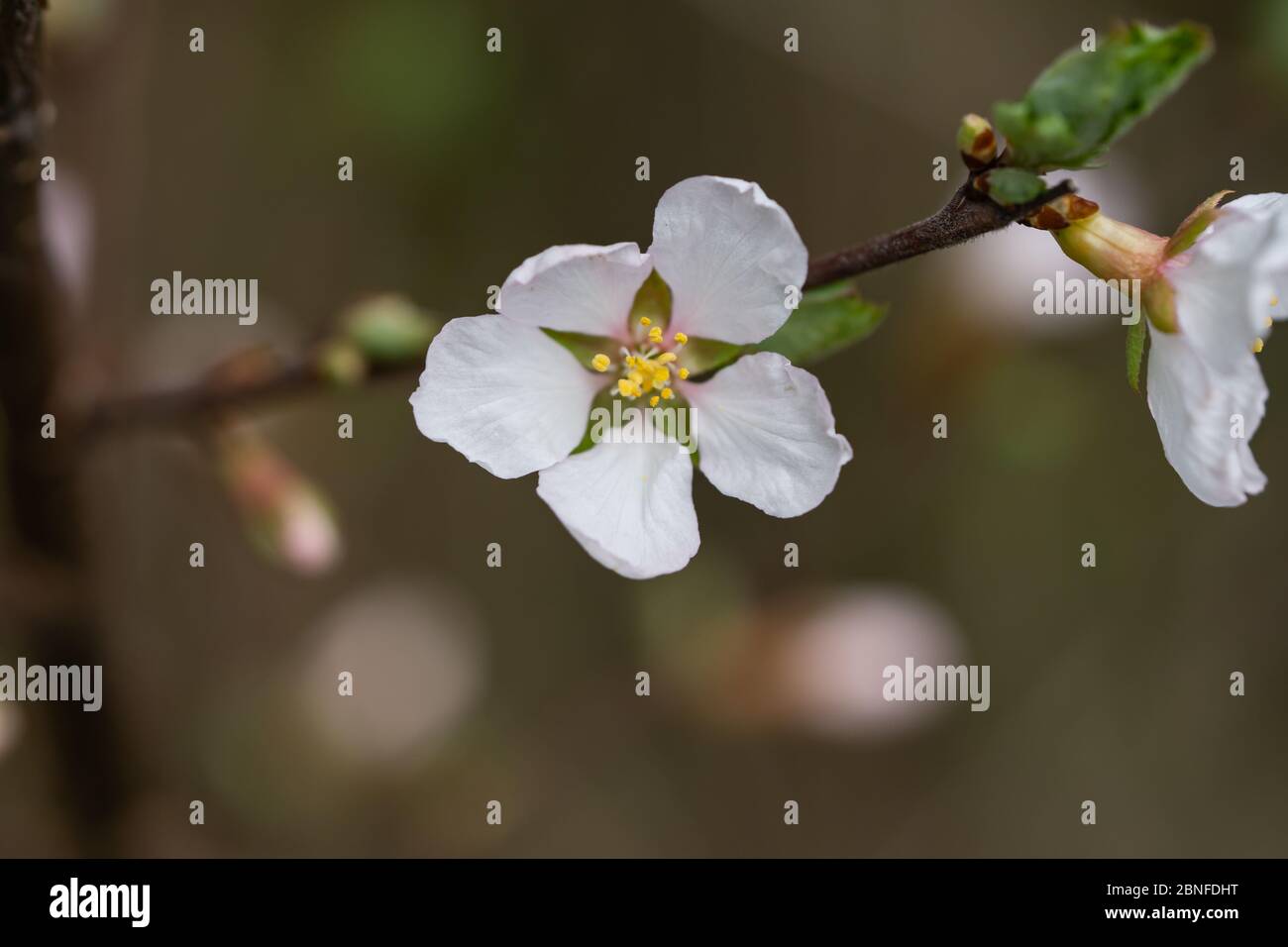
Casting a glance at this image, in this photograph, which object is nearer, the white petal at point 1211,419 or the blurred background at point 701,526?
the white petal at point 1211,419

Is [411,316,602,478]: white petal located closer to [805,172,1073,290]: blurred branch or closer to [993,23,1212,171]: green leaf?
[805,172,1073,290]: blurred branch

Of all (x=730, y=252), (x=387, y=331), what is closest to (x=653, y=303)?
(x=730, y=252)

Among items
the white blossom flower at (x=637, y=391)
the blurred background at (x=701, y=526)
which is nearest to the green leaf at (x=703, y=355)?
the white blossom flower at (x=637, y=391)

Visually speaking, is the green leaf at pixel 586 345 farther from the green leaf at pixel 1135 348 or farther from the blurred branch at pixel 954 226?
the green leaf at pixel 1135 348

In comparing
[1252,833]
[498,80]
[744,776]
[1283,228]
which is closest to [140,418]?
[1283,228]

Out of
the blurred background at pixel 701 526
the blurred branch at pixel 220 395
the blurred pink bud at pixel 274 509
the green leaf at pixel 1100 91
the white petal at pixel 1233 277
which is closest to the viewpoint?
the green leaf at pixel 1100 91

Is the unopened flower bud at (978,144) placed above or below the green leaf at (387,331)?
above

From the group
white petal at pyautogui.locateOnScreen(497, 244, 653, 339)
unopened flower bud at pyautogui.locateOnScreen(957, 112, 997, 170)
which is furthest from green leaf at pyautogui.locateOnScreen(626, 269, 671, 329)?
unopened flower bud at pyautogui.locateOnScreen(957, 112, 997, 170)

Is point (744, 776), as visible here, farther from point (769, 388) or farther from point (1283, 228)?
point (1283, 228)
